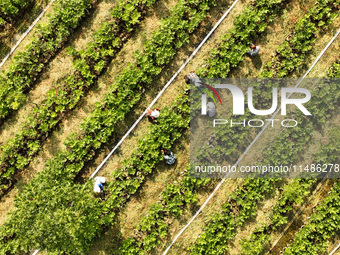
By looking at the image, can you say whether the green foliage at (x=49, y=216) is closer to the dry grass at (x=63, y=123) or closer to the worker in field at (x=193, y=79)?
the dry grass at (x=63, y=123)

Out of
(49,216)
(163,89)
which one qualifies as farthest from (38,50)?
(49,216)

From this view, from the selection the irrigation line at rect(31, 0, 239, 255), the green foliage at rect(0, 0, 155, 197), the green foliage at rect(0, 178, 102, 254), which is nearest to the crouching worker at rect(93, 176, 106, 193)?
the irrigation line at rect(31, 0, 239, 255)

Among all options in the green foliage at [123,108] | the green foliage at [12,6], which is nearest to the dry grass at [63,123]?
the green foliage at [123,108]

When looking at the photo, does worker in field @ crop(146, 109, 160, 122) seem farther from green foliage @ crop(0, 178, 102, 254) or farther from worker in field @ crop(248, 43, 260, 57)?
worker in field @ crop(248, 43, 260, 57)

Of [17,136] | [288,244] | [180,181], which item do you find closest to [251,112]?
[180,181]

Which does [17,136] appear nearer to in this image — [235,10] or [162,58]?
[162,58]

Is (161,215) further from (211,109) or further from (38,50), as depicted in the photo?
(38,50)

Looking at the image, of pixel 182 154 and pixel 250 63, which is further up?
pixel 250 63
